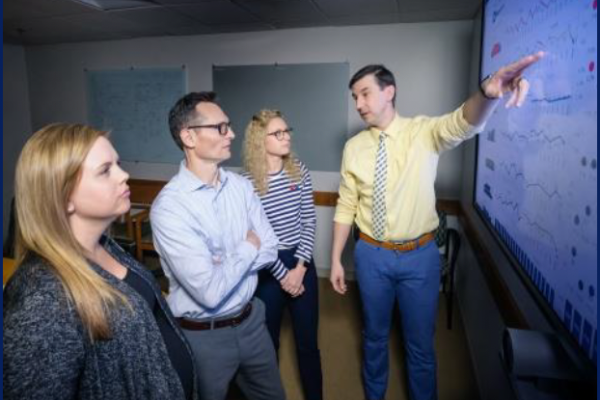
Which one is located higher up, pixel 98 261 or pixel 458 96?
pixel 458 96

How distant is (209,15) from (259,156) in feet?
6.07

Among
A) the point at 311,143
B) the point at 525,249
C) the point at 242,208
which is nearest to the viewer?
the point at 525,249

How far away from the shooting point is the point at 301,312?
6.31 ft

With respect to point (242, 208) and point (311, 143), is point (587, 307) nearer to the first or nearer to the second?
point (242, 208)

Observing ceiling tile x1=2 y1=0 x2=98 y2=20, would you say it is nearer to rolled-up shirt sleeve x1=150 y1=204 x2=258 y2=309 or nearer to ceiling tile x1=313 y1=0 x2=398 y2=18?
ceiling tile x1=313 y1=0 x2=398 y2=18

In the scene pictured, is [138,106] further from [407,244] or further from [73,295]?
[73,295]

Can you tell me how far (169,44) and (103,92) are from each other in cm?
103

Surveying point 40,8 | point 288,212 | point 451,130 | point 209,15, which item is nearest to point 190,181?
point 288,212

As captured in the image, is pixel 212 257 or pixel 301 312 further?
pixel 301 312

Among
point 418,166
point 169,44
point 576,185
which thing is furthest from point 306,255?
point 169,44

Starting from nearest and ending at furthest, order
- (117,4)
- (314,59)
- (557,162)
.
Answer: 1. (557,162)
2. (117,4)
3. (314,59)

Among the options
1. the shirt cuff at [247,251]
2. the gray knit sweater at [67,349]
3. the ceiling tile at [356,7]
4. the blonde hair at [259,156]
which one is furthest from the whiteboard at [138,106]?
the gray knit sweater at [67,349]

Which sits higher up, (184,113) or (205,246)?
(184,113)

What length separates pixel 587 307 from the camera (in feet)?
2.59
